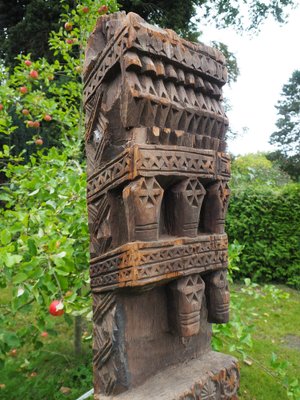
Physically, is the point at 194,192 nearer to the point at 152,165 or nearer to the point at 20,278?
the point at 152,165

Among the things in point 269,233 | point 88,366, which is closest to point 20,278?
point 88,366

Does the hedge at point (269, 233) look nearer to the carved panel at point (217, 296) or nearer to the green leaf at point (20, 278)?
the carved panel at point (217, 296)

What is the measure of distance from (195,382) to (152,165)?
87cm

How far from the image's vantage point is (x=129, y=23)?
4.12 feet

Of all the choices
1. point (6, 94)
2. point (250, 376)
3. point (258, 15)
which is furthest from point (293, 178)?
point (6, 94)

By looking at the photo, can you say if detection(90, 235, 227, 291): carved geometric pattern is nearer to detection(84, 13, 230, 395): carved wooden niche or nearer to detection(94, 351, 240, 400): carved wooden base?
detection(84, 13, 230, 395): carved wooden niche

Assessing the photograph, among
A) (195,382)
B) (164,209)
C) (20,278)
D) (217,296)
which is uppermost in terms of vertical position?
(164,209)

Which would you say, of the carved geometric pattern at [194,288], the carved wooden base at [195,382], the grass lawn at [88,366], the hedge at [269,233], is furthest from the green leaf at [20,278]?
the hedge at [269,233]

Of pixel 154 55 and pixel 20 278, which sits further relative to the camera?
pixel 20 278

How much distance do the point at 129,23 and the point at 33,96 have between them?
215 centimetres

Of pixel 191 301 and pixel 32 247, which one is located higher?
pixel 32 247

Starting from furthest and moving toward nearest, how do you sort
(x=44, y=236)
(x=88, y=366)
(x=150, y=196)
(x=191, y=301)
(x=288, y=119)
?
(x=288, y=119) < (x=88, y=366) < (x=44, y=236) < (x=191, y=301) < (x=150, y=196)

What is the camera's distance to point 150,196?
1.24 metres

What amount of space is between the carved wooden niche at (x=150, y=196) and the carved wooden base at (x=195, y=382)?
0.13 ft
